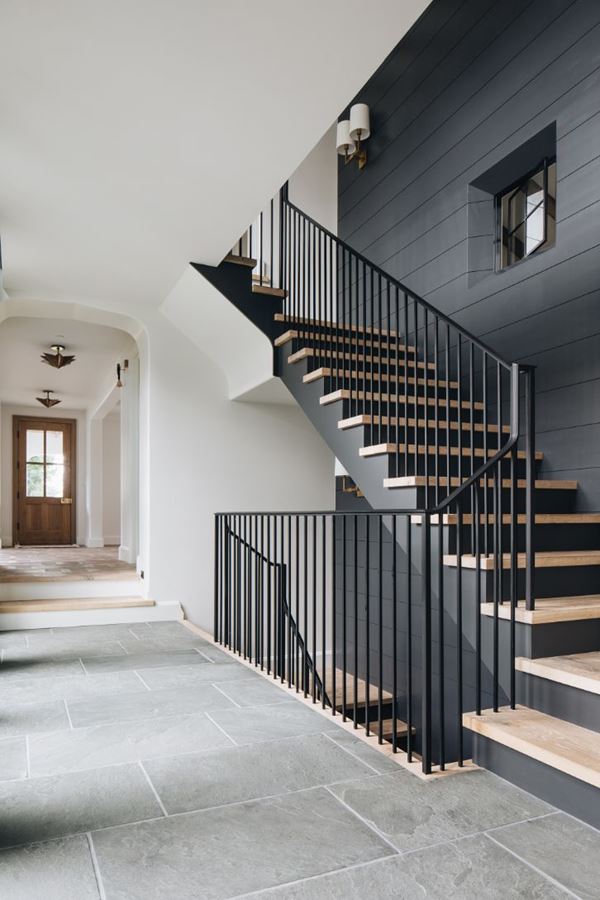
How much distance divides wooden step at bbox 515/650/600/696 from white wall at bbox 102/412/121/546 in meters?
10.8

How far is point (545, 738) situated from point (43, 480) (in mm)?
11610

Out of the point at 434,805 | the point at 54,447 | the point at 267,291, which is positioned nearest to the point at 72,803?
the point at 434,805

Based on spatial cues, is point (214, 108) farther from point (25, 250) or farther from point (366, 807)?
point (366, 807)

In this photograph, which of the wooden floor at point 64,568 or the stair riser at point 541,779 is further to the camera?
the wooden floor at point 64,568

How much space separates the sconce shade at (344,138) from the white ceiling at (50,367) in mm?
3035

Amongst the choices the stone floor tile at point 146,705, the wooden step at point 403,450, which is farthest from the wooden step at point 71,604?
the wooden step at point 403,450

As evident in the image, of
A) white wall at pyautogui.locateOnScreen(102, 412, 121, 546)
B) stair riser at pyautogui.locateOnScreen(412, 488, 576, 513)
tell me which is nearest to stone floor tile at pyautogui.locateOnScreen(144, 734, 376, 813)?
stair riser at pyautogui.locateOnScreen(412, 488, 576, 513)

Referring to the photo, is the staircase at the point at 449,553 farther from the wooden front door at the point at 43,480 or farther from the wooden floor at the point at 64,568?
the wooden front door at the point at 43,480

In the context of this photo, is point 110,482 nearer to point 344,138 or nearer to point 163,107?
point 344,138

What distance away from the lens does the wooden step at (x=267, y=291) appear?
217 inches

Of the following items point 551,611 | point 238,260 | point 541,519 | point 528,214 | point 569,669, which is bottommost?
point 569,669

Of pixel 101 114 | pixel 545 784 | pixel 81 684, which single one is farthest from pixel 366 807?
pixel 101 114

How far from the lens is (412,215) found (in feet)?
19.8

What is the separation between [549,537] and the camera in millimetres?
3684
